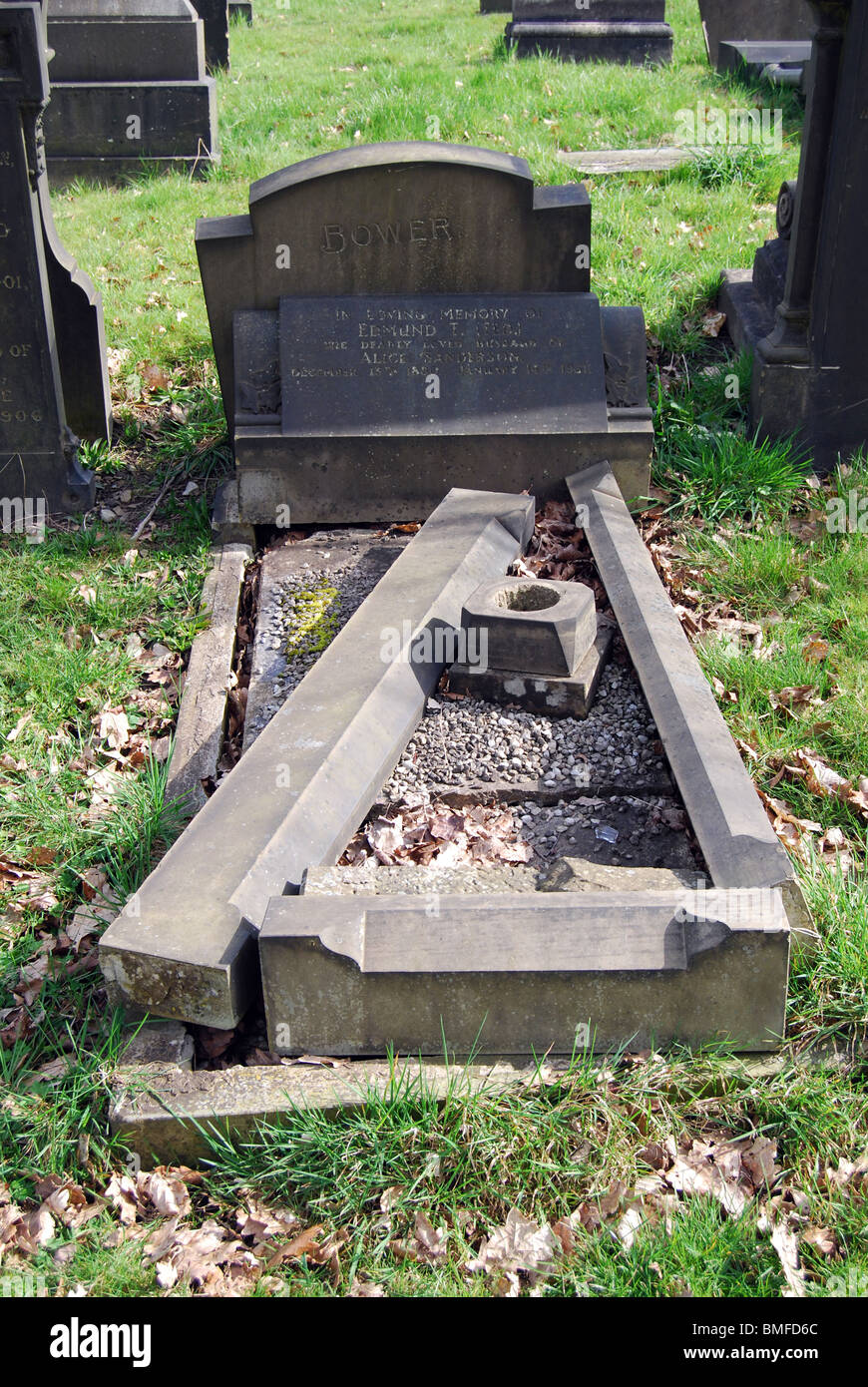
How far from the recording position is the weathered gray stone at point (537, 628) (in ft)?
13.3

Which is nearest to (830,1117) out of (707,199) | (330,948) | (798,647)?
(330,948)

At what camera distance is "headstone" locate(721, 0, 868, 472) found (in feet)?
17.1

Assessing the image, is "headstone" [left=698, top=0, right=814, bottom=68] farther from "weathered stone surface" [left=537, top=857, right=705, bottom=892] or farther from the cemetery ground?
"weathered stone surface" [left=537, top=857, right=705, bottom=892]

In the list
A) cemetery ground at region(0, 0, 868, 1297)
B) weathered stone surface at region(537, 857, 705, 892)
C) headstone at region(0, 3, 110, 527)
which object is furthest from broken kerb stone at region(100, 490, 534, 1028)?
headstone at region(0, 3, 110, 527)

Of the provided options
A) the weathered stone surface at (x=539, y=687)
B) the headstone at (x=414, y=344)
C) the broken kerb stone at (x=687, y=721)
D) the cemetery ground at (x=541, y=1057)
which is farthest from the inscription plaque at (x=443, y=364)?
the weathered stone surface at (x=539, y=687)

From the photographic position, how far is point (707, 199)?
798 cm

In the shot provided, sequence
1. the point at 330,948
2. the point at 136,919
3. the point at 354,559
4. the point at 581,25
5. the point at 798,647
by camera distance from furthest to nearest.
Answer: the point at 581,25 → the point at 354,559 → the point at 798,647 → the point at 136,919 → the point at 330,948

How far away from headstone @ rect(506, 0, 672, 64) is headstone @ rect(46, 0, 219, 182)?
358 centimetres

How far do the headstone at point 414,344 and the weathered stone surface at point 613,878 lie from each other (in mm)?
2723

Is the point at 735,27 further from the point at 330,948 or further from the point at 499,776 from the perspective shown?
the point at 330,948

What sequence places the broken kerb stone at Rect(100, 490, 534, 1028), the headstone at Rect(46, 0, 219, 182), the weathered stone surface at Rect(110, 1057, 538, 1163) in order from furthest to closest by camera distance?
the headstone at Rect(46, 0, 219, 182), the broken kerb stone at Rect(100, 490, 534, 1028), the weathered stone surface at Rect(110, 1057, 538, 1163)

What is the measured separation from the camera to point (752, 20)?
11.4 meters

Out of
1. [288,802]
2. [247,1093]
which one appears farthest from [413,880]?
[247,1093]

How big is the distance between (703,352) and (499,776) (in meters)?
3.67
